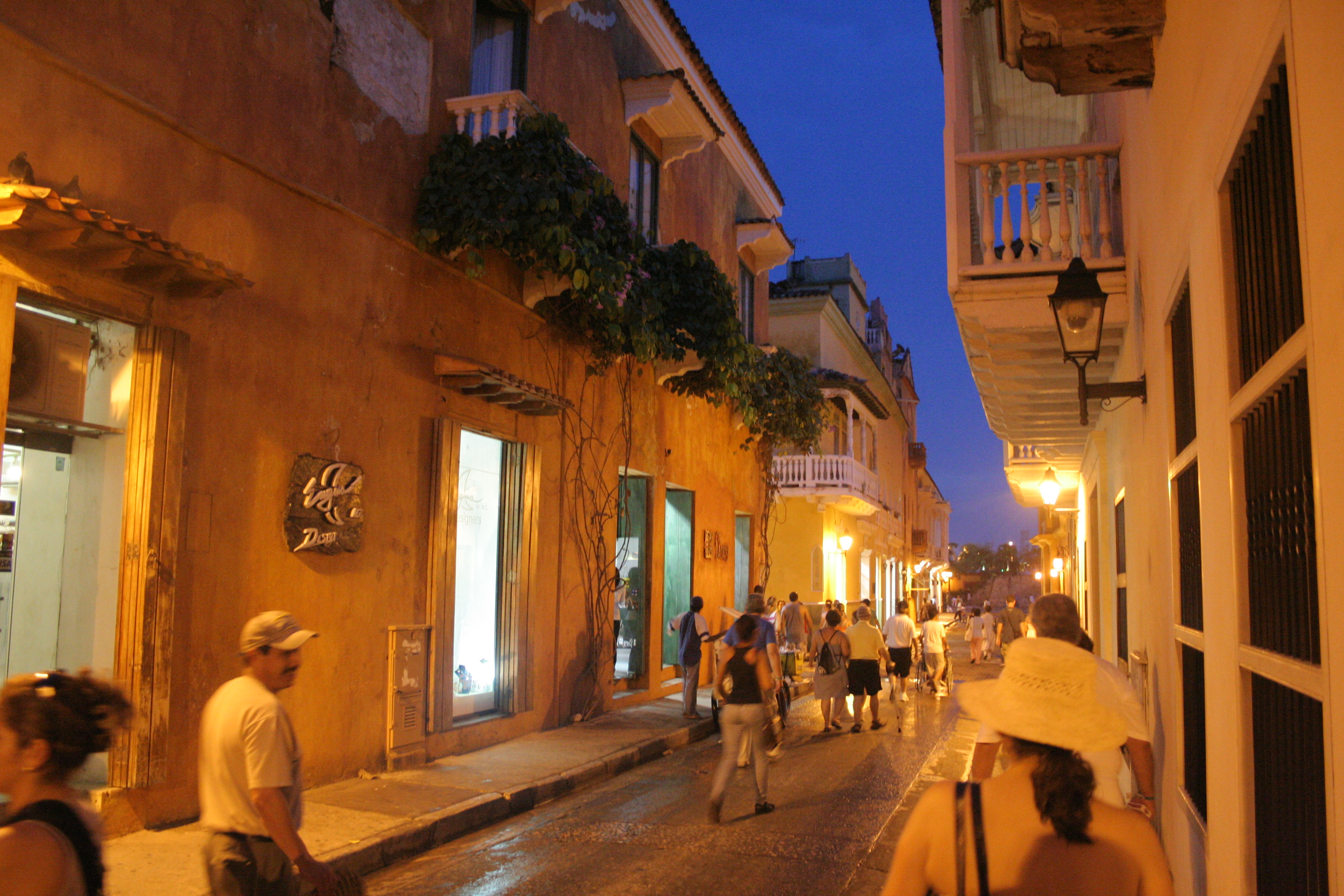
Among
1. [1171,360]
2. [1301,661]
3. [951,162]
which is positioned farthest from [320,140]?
[1301,661]

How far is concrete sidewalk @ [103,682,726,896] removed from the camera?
20.5 ft

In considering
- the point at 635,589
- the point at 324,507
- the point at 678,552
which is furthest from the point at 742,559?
the point at 324,507

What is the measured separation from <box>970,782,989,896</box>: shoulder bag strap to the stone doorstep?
3169mm

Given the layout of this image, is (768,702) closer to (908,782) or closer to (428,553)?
(908,782)

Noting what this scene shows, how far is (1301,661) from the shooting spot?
9.07 ft

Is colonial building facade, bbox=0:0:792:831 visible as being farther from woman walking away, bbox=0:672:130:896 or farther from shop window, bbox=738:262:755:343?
shop window, bbox=738:262:755:343

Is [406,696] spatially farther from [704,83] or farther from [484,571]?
[704,83]

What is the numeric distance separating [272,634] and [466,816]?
4.55 meters

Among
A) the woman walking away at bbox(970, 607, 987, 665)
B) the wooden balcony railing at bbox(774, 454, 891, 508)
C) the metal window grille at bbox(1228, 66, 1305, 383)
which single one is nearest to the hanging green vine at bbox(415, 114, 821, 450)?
the metal window grille at bbox(1228, 66, 1305, 383)

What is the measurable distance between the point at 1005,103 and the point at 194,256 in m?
9.32

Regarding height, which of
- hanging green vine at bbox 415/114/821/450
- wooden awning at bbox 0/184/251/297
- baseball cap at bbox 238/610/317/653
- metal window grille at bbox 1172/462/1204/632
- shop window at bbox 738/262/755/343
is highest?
shop window at bbox 738/262/755/343

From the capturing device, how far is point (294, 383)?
27.6ft

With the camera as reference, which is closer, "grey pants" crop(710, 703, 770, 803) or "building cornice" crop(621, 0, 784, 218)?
"grey pants" crop(710, 703, 770, 803)

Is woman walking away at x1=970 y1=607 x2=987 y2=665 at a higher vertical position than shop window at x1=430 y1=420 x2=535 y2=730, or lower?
lower
